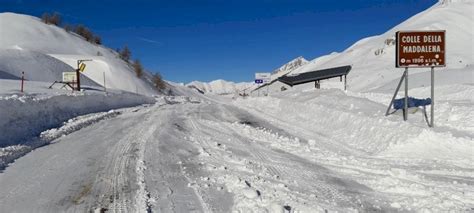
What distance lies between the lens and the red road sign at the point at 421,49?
507 inches

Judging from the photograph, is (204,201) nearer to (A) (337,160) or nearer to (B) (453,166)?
(A) (337,160)

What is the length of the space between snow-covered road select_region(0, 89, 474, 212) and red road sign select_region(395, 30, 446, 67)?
235 centimetres

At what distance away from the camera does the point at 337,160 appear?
905 cm

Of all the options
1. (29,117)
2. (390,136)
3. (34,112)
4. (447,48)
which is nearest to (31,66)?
(34,112)

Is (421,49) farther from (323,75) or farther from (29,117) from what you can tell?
(323,75)

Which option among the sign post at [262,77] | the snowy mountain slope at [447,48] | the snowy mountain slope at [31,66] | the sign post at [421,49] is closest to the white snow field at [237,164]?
the sign post at [421,49]

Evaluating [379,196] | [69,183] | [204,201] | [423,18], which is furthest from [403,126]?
[423,18]

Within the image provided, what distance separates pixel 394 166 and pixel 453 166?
47.8 inches

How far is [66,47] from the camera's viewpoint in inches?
4114

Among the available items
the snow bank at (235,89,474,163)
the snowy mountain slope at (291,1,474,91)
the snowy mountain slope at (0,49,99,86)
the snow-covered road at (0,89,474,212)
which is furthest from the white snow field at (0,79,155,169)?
the snowy mountain slope at (291,1,474,91)

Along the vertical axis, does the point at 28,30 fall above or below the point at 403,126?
above

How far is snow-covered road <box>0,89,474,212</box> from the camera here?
574 centimetres

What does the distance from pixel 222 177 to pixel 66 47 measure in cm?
10724

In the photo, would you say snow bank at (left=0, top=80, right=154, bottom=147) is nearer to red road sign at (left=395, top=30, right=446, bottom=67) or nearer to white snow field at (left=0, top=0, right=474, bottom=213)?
white snow field at (left=0, top=0, right=474, bottom=213)
